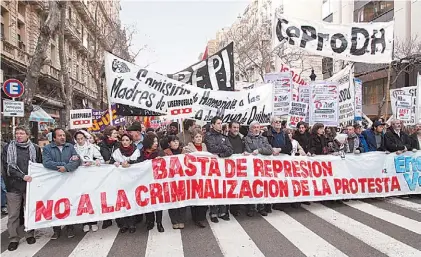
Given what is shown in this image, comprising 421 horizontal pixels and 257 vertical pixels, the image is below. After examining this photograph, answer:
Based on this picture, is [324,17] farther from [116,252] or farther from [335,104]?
[116,252]

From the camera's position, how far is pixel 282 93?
10.2m

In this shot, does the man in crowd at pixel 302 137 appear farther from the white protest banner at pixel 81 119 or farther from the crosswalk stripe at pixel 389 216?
the white protest banner at pixel 81 119

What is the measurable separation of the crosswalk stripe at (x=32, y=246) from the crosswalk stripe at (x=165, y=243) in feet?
5.13

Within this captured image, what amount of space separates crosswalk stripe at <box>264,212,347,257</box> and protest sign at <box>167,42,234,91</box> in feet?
10.9

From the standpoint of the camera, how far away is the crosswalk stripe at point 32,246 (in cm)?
503

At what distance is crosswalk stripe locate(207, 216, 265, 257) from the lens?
4883mm

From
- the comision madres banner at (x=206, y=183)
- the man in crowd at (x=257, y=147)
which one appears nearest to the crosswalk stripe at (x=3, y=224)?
the comision madres banner at (x=206, y=183)

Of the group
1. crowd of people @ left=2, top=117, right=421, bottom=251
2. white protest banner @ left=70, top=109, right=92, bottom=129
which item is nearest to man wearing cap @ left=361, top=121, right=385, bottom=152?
crowd of people @ left=2, top=117, right=421, bottom=251

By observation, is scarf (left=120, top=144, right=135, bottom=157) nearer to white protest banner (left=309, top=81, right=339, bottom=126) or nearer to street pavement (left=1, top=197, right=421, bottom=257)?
street pavement (left=1, top=197, right=421, bottom=257)

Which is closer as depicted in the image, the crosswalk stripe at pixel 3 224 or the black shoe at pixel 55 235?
the black shoe at pixel 55 235

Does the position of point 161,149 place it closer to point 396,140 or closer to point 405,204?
point 405,204

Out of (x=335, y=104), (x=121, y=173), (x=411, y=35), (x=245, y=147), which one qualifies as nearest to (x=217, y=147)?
(x=245, y=147)

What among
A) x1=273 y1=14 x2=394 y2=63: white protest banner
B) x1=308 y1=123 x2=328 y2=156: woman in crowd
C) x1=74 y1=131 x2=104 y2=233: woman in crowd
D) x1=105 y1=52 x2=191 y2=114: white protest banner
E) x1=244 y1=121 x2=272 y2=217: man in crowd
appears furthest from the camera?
x1=273 y1=14 x2=394 y2=63: white protest banner

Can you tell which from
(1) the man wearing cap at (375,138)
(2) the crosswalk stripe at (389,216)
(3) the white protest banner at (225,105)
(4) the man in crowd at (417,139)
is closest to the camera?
(2) the crosswalk stripe at (389,216)
